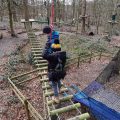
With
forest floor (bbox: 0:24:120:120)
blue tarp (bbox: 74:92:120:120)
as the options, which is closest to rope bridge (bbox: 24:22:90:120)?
blue tarp (bbox: 74:92:120:120)

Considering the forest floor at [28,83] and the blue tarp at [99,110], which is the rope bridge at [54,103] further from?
the forest floor at [28,83]

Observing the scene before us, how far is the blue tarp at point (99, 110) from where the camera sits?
6.40 m

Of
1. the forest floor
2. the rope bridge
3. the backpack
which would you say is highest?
the backpack

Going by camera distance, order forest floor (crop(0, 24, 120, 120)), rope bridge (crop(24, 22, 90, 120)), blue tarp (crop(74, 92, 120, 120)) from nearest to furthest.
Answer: blue tarp (crop(74, 92, 120, 120)) < rope bridge (crop(24, 22, 90, 120)) < forest floor (crop(0, 24, 120, 120))

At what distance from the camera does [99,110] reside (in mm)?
6762

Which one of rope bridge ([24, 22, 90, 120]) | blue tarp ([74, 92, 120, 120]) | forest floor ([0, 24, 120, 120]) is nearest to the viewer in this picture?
blue tarp ([74, 92, 120, 120])

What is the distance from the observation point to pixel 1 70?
40.8 feet

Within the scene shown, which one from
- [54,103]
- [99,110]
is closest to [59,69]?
[54,103]

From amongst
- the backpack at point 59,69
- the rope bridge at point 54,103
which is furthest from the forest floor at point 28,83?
the backpack at point 59,69

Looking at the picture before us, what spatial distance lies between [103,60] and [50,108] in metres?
9.04

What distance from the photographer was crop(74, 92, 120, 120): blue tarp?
6402 millimetres

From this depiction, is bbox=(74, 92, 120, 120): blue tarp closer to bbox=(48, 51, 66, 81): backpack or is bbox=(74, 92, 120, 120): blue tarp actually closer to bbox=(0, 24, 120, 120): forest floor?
bbox=(48, 51, 66, 81): backpack

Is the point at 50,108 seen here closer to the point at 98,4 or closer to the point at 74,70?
the point at 74,70

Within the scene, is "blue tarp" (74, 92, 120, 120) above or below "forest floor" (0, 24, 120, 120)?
above
